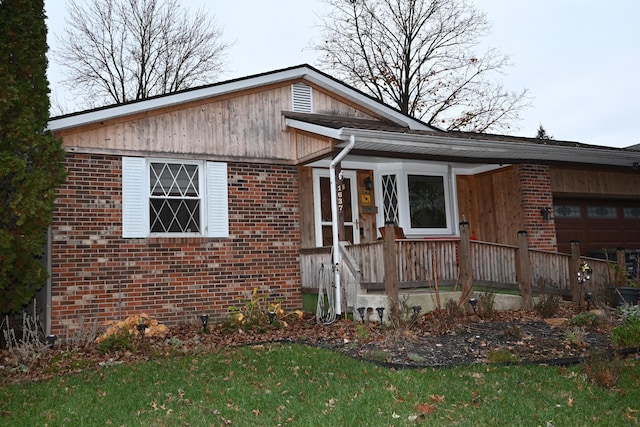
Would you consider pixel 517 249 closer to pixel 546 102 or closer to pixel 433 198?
pixel 433 198

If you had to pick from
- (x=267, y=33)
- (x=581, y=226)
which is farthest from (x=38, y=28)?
(x=267, y=33)

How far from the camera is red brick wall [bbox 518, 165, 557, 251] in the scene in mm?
12328

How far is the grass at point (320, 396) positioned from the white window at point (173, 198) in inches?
136

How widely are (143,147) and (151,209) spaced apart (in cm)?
104

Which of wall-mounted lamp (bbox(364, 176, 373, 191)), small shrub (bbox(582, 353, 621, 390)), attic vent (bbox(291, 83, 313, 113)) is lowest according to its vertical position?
small shrub (bbox(582, 353, 621, 390))

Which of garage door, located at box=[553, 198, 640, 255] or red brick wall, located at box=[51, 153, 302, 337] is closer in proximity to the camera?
red brick wall, located at box=[51, 153, 302, 337]

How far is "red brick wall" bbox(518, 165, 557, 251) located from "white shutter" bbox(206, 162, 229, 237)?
241 inches

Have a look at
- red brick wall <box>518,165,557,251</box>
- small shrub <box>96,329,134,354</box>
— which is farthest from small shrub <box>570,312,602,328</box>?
small shrub <box>96,329,134,354</box>

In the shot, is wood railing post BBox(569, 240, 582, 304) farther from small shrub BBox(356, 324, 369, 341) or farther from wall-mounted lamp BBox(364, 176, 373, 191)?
small shrub BBox(356, 324, 369, 341)

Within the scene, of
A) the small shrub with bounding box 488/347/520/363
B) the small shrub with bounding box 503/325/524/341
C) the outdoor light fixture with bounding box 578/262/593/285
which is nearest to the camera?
the small shrub with bounding box 488/347/520/363

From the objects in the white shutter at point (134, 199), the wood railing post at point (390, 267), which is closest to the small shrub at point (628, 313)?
the wood railing post at point (390, 267)

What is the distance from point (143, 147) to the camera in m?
9.93

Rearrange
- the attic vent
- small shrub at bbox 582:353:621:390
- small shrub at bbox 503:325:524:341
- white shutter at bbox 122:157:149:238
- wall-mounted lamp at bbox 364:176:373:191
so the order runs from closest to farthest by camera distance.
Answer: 1. small shrub at bbox 582:353:621:390
2. small shrub at bbox 503:325:524:341
3. white shutter at bbox 122:157:149:238
4. the attic vent
5. wall-mounted lamp at bbox 364:176:373:191

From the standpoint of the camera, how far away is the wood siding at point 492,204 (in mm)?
12570
